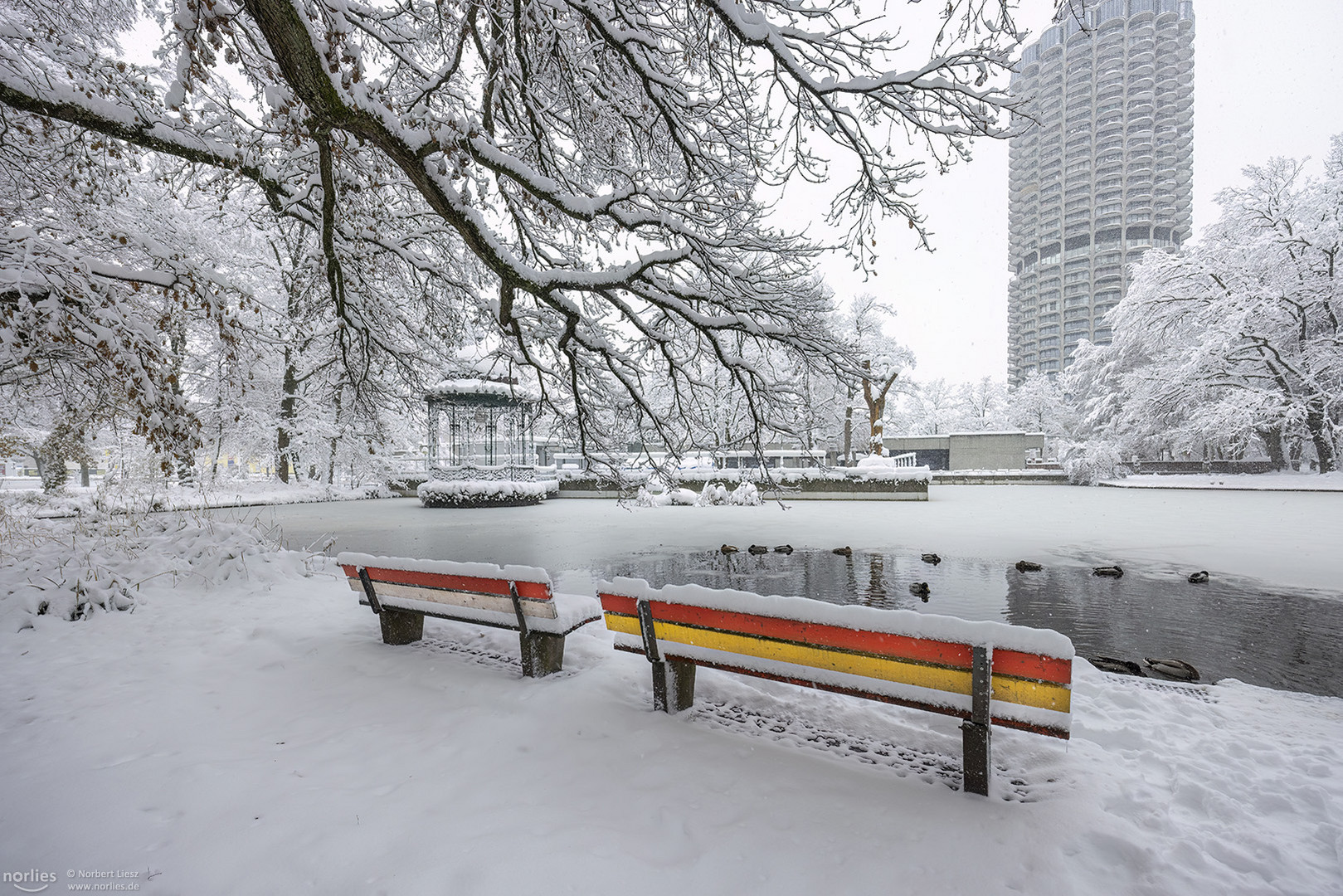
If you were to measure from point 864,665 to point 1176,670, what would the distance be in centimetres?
312

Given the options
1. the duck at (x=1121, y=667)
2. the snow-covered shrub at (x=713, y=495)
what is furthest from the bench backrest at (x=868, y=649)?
the snow-covered shrub at (x=713, y=495)

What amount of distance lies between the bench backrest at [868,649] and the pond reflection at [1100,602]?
10.4 feet

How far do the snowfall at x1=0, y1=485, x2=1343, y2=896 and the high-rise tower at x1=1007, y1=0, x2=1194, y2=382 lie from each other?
375ft

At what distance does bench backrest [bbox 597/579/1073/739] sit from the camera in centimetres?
222

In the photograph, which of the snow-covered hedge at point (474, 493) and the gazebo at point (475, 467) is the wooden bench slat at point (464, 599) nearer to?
the gazebo at point (475, 467)

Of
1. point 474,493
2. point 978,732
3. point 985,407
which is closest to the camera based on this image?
point 978,732

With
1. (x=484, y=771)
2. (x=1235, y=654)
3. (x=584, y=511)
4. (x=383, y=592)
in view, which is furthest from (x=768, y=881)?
(x=584, y=511)

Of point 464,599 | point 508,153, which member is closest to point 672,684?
point 464,599

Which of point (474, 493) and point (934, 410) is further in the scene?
point (934, 410)

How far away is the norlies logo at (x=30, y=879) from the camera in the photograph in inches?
71.2

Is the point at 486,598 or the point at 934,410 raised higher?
the point at 934,410

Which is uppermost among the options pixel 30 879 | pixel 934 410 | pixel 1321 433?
pixel 934 410

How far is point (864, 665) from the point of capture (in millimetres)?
2543

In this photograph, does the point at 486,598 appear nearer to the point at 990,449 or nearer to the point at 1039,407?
the point at 990,449
